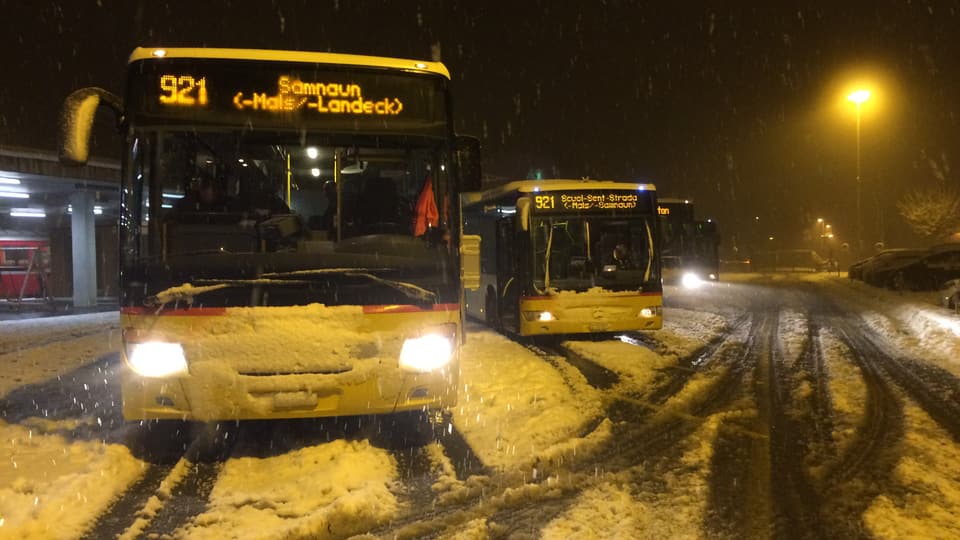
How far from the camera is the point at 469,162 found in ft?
21.2

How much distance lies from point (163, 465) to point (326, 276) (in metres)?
2.15

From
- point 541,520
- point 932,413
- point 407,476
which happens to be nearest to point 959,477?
point 932,413

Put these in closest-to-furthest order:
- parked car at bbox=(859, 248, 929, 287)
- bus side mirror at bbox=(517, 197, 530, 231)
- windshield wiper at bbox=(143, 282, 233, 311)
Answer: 1. windshield wiper at bbox=(143, 282, 233, 311)
2. bus side mirror at bbox=(517, 197, 530, 231)
3. parked car at bbox=(859, 248, 929, 287)

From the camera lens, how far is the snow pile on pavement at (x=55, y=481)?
174 inches

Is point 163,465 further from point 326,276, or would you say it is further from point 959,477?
point 959,477

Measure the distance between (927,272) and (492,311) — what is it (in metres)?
20.1

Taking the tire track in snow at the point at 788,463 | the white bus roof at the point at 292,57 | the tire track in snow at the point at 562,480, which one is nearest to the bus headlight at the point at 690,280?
the tire track in snow at the point at 788,463

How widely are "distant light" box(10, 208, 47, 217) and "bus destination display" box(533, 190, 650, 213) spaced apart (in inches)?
1018

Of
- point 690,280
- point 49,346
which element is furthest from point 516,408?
point 690,280

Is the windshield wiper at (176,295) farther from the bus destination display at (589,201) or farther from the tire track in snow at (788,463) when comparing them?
the bus destination display at (589,201)

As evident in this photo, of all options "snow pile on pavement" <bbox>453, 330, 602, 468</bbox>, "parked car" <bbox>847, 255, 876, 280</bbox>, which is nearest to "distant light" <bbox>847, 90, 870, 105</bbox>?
"parked car" <bbox>847, 255, 876, 280</bbox>

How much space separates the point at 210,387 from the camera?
533 centimetres

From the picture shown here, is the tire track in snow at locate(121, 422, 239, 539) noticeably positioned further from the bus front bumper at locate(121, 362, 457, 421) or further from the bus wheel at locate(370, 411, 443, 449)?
the bus wheel at locate(370, 411, 443, 449)

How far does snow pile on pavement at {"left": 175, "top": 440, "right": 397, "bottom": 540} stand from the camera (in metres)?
4.41
